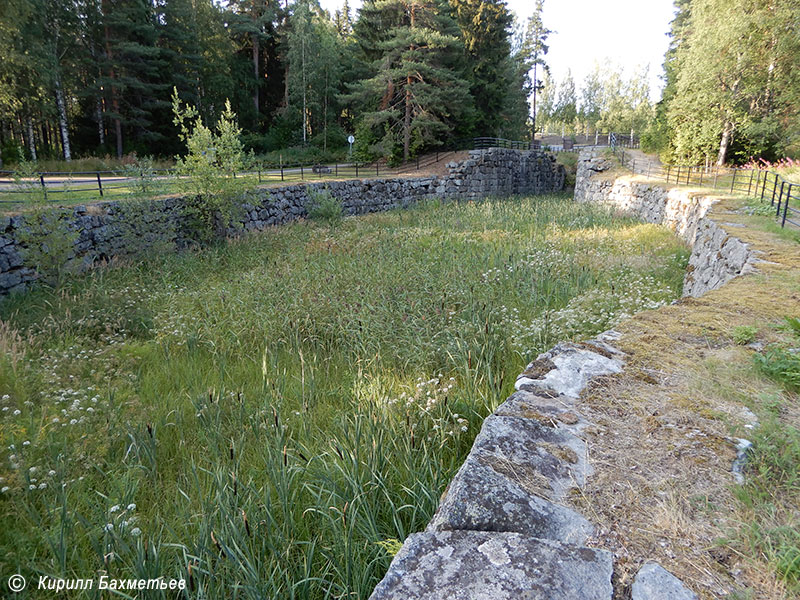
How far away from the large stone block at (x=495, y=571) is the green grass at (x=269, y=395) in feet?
3.13

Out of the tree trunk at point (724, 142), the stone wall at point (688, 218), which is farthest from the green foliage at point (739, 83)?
the stone wall at point (688, 218)

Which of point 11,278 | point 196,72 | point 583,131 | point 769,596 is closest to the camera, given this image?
point 769,596

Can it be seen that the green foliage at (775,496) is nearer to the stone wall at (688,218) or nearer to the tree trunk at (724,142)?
the stone wall at (688,218)

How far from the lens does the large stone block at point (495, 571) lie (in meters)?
1.50

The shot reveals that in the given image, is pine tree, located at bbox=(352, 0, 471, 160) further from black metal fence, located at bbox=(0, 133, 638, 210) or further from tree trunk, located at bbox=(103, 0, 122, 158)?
tree trunk, located at bbox=(103, 0, 122, 158)

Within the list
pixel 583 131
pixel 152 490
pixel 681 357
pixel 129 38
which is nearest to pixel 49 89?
pixel 129 38

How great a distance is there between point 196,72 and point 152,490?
38.7 m

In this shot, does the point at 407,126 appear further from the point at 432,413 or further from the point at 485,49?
the point at 432,413

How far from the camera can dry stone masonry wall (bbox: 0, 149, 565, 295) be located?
9391 millimetres

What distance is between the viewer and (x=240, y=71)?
37000 millimetres

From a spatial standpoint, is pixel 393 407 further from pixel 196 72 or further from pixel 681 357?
pixel 196 72

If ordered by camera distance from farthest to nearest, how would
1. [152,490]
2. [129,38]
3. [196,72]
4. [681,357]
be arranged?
[196,72] → [129,38] → [152,490] → [681,357]

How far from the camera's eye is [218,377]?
5.43 metres

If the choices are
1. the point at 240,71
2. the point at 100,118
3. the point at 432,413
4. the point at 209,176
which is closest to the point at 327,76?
the point at 240,71
